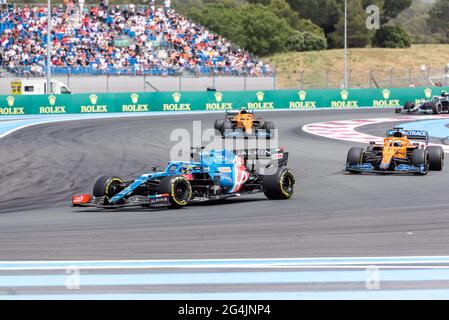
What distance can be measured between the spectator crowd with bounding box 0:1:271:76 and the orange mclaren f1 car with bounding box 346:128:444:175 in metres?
35.9

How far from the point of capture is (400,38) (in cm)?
10300

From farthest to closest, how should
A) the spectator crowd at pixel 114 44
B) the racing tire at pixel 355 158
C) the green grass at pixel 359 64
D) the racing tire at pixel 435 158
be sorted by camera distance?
the green grass at pixel 359 64 < the spectator crowd at pixel 114 44 < the racing tire at pixel 435 158 < the racing tire at pixel 355 158

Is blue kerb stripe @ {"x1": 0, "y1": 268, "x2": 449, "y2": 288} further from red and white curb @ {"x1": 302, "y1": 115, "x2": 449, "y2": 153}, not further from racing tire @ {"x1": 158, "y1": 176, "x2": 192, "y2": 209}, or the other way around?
red and white curb @ {"x1": 302, "y1": 115, "x2": 449, "y2": 153}

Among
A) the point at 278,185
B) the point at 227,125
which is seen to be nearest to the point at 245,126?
the point at 227,125

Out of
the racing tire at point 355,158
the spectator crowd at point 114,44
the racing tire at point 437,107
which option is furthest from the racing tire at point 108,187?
the spectator crowd at point 114,44

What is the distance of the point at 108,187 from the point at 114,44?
145 ft

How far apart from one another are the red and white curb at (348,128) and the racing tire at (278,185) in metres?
11.6

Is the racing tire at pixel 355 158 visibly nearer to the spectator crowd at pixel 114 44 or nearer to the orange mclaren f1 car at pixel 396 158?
the orange mclaren f1 car at pixel 396 158

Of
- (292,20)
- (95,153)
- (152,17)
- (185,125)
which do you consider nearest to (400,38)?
(292,20)

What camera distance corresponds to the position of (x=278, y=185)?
600 inches

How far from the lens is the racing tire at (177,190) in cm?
1403

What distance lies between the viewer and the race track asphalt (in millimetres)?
10176

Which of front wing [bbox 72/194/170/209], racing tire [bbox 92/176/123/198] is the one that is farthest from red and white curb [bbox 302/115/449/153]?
front wing [bbox 72/194/170/209]
